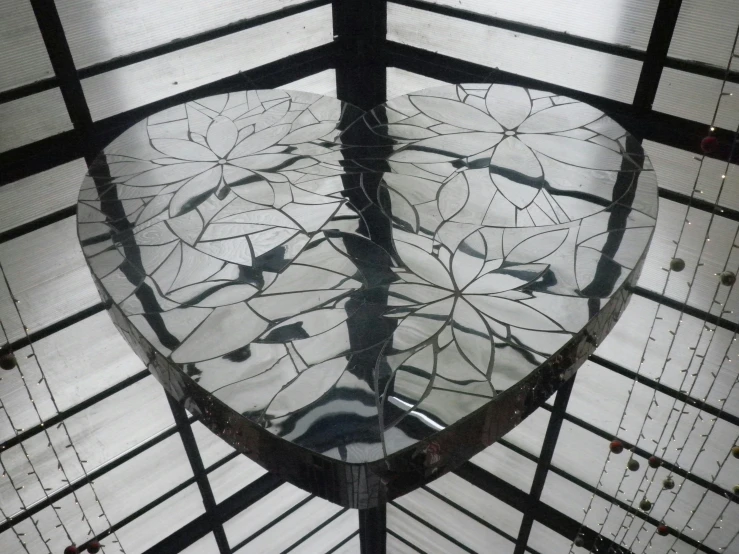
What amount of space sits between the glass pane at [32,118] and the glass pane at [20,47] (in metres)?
0.09

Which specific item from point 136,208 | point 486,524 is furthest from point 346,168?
point 486,524

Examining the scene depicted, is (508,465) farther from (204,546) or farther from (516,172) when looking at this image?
(516,172)

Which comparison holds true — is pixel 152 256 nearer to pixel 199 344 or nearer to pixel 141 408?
pixel 199 344

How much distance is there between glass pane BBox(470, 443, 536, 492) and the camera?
18.0 feet

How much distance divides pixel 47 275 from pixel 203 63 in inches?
60.7

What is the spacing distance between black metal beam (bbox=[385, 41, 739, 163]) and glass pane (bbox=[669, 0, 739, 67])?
0.34 meters

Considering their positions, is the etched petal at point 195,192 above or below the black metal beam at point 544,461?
above

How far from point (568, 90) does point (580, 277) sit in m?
1.82

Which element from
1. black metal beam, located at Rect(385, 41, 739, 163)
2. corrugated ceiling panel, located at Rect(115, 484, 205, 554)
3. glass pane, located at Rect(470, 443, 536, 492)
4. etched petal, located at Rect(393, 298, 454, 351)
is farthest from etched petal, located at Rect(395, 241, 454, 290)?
corrugated ceiling panel, located at Rect(115, 484, 205, 554)

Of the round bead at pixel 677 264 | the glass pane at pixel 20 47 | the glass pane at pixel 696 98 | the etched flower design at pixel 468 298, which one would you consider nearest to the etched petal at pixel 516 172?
the etched flower design at pixel 468 298

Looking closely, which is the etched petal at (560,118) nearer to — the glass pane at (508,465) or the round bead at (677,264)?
the round bead at (677,264)

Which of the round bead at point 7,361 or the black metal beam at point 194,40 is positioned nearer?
the round bead at point 7,361

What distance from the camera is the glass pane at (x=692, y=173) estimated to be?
3.72 metres

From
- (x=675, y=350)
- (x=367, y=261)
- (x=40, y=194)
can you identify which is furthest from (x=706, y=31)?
(x=40, y=194)
